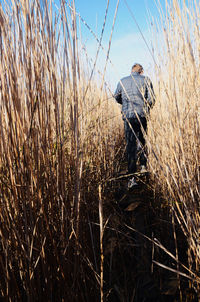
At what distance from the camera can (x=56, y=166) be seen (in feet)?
2.75

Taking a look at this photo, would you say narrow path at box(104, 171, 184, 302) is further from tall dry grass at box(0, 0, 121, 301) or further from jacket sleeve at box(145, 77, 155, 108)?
jacket sleeve at box(145, 77, 155, 108)

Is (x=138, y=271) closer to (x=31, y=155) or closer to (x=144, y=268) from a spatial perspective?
(x=144, y=268)

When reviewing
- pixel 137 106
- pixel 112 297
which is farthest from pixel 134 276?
pixel 137 106

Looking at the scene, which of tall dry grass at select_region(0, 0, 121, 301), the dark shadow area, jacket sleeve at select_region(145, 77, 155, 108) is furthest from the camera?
jacket sleeve at select_region(145, 77, 155, 108)

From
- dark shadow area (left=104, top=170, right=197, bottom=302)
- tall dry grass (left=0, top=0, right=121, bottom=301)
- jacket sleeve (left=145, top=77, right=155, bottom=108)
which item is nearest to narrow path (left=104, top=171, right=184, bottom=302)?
dark shadow area (left=104, top=170, right=197, bottom=302)

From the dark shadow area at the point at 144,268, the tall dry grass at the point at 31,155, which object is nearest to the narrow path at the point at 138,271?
the dark shadow area at the point at 144,268

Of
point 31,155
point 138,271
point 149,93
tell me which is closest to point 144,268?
point 138,271

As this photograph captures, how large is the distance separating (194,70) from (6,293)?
0.97 metres

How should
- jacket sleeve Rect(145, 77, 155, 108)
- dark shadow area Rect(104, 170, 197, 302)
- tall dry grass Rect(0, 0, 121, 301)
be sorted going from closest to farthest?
tall dry grass Rect(0, 0, 121, 301), dark shadow area Rect(104, 170, 197, 302), jacket sleeve Rect(145, 77, 155, 108)

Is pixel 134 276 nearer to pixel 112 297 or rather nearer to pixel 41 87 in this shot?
pixel 112 297

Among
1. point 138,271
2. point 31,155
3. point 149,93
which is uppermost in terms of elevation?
point 149,93

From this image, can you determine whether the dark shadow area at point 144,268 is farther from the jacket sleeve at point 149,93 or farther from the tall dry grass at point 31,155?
the jacket sleeve at point 149,93

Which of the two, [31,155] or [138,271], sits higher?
[31,155]

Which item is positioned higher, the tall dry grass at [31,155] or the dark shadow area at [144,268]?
the tall dry grass at [31,155]
